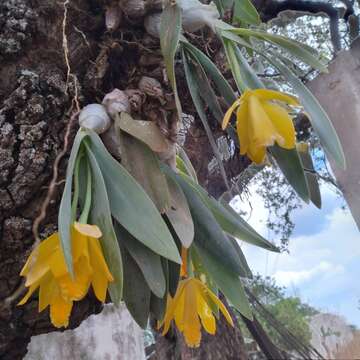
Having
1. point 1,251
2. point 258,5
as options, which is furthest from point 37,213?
point 258,5

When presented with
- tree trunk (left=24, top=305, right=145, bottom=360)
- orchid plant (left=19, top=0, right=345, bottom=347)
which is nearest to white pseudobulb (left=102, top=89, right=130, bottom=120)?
orchid plant (left=19, top=0, right=345, bottom=347)

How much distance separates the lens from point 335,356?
56.4 inches

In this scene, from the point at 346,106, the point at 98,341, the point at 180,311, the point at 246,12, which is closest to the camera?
the point at 180,311

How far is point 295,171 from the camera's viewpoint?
50cm

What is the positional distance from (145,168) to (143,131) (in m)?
0.03

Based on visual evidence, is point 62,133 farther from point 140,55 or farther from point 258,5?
point 258,5

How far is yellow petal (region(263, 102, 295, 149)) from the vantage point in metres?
0.44

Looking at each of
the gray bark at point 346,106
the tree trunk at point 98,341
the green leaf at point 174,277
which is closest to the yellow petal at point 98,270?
the green leaf at point 174,277

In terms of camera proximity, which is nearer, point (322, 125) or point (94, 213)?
point (94, 213)

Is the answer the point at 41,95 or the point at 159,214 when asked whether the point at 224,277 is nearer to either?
the point at 159,214

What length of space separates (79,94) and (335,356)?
1.20 m

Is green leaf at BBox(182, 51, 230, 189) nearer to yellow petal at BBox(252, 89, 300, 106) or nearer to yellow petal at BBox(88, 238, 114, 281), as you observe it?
yellow petal at BBox(252, 89, 300, 106)

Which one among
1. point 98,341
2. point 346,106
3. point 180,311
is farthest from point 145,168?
point 98,341

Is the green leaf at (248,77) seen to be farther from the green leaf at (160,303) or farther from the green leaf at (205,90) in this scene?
the green leaf at (160,303)
